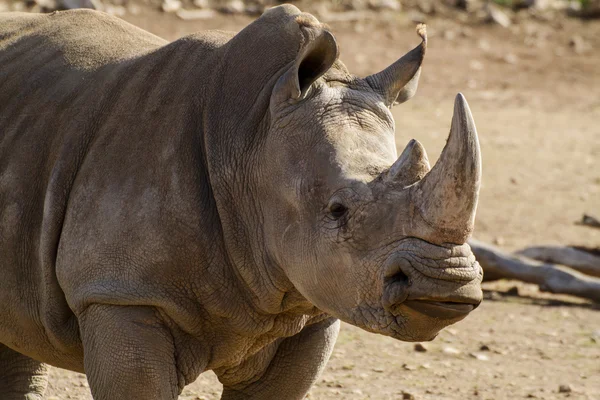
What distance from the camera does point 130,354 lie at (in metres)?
4.73

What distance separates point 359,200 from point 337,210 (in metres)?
0.12

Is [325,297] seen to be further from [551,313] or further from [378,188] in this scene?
[551,313]

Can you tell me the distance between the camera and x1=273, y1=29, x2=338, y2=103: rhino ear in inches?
182

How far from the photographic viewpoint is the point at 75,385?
6.71 metres

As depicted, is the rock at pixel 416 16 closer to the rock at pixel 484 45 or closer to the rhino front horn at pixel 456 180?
the rock at pixel 484 45

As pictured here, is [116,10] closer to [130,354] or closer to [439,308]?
[130,354]

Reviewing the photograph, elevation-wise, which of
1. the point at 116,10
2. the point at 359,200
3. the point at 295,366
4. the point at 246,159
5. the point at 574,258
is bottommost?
the point at 116,10

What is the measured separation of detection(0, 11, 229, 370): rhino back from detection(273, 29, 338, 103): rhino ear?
1.32 feet

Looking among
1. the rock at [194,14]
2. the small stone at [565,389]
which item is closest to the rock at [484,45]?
the rock at [194,14]

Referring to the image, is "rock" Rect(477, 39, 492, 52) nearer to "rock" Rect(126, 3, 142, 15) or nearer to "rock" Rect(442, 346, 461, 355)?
"rock" Rect(126, 3, 142, 15)

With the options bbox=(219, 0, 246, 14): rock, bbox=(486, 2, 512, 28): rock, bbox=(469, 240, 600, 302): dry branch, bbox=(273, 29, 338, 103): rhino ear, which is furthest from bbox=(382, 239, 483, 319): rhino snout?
bbox=(486, 2, 512, 28): rock

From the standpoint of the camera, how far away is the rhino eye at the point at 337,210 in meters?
4.43

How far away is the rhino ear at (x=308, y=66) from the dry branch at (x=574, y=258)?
16.2ft

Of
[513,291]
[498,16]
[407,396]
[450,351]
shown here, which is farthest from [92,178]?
[498,16]
